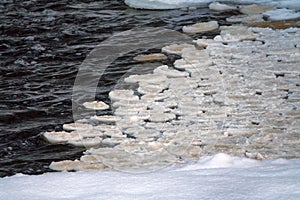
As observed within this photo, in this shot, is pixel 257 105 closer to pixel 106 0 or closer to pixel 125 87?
pixel 125 87

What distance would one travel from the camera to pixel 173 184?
9.93 feet

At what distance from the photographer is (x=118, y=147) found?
13.2 ft

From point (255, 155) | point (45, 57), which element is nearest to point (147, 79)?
point (45, 57)

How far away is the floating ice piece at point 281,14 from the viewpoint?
663cm

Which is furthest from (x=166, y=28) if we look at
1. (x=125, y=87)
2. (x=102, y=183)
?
(x=102, y=183)

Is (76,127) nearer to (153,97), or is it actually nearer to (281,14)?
(153,97)

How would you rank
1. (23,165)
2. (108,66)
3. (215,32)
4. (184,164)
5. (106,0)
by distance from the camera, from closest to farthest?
1. (184,164)
2. (23,165)
3. (108,66)
4. (215,32)
5. (106,0)

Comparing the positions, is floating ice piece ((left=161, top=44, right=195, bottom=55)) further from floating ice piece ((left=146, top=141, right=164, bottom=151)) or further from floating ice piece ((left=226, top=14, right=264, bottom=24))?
floating ice piece ((left=146, top=141, right=164, bottom=151))

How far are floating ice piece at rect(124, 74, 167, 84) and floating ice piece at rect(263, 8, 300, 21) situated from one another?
1909 mm

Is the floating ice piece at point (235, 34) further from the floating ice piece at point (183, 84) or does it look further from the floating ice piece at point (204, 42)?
the floating ice piece at point (183, 84)

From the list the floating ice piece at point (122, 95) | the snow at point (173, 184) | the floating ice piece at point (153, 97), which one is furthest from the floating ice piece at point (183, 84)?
the snow at point (173, 184)

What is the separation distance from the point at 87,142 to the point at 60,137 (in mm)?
231

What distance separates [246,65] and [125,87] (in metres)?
0.99

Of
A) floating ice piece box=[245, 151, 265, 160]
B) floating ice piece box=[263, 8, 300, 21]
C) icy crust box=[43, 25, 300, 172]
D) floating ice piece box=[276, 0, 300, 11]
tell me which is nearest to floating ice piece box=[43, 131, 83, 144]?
icy crust box=[43, 25, 300, 172]
